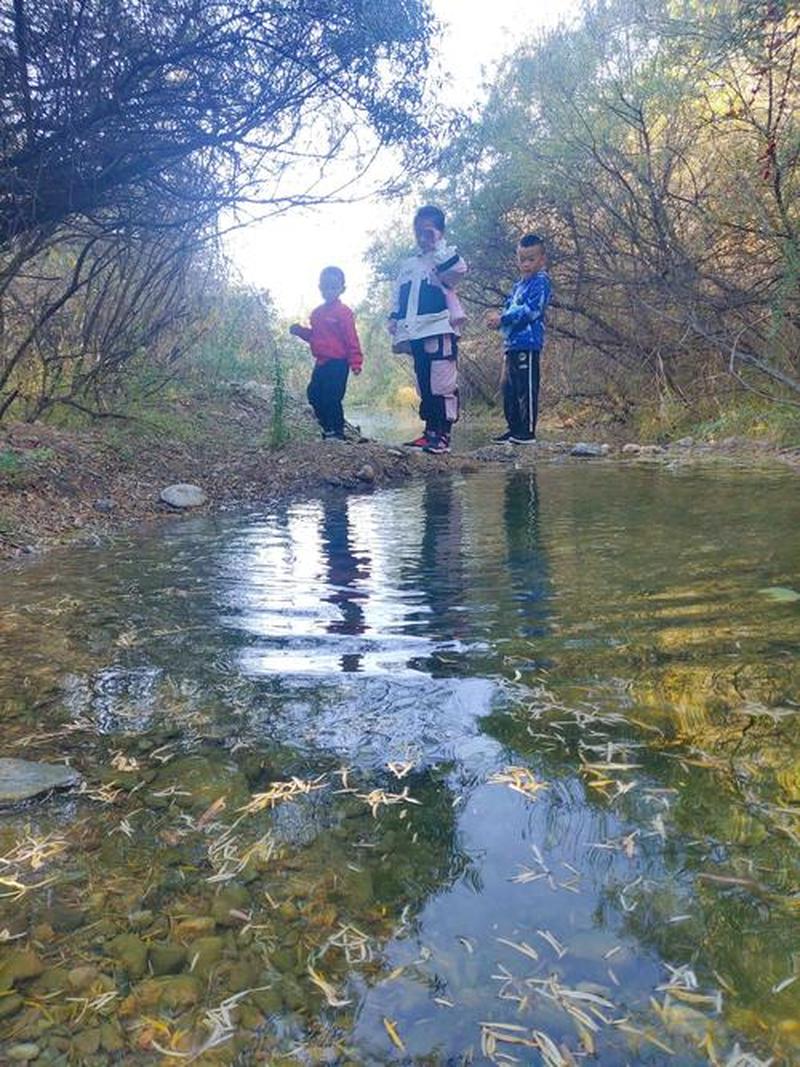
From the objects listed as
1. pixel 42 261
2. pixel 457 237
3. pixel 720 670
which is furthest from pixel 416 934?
pixel 457 237

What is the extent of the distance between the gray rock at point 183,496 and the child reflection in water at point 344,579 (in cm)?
114

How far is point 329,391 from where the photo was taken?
8.74 meters

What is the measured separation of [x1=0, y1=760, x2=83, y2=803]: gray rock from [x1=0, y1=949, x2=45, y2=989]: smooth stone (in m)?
0.51

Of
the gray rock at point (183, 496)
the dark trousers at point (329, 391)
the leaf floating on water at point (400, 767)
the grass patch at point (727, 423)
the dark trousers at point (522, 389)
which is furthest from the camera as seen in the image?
the dark trousers at point (329, 391)

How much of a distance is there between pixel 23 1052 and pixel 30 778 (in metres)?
0.79

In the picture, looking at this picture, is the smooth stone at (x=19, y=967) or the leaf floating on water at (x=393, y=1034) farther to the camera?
the smooth stone at (x=19, y=967)

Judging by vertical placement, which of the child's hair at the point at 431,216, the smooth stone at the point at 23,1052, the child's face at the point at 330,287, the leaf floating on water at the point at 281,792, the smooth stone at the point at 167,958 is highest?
the child's hair at the point at 431,216

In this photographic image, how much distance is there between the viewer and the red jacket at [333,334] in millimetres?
8461

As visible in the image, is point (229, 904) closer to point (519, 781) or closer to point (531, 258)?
point (519, 781)

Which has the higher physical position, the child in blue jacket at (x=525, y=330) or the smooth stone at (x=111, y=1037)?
the child in blue jacket at (x=525, y=330)

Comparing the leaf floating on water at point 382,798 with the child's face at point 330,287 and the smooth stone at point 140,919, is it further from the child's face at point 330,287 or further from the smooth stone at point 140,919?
the child's face at point 330,287

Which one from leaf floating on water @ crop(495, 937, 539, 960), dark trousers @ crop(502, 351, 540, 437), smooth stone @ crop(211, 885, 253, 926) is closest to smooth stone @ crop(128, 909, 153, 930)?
smooth stone @ crop(211, 885, 253, 926)

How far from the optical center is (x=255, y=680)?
2.40 metres

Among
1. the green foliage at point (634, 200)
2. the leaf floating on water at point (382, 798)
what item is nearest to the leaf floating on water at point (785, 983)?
the leaf floating on water at point (382, 798)
